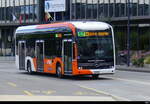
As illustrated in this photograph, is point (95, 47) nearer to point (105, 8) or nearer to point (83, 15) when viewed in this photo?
point (105, 8)

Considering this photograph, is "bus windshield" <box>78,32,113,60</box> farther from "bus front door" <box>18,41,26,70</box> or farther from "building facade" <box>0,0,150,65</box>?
"building facade" <box>0,0,150,65</box>

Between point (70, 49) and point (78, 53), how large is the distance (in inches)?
27.7

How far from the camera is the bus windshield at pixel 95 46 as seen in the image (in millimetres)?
24369

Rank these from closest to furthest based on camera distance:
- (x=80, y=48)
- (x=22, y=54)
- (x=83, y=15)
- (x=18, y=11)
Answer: (x=80, y=48) → (x=22, y=54) → (x=83, y=15) → (x=18, y=11)

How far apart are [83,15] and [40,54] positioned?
44.9m

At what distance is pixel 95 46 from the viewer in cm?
2461

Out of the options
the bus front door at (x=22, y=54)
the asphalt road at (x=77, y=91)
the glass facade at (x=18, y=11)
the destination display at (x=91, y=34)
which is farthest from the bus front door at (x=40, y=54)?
the glass facade at (x=18, y=11)

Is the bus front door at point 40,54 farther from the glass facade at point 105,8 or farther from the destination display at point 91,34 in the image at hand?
the glass facade at point 105,8

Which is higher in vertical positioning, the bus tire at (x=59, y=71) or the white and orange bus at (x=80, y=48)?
the white and orange bus at (x=80, y=48)

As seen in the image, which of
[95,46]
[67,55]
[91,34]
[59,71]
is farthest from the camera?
[59,71]

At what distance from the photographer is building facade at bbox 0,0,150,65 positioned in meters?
57.2

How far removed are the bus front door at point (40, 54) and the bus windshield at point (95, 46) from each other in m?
4.72

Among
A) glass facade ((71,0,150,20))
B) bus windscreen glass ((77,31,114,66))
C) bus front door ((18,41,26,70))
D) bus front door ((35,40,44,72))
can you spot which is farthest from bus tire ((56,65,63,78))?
glass facade ((71,0,150,20))


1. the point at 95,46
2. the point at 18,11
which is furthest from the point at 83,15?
the point at 95,46
